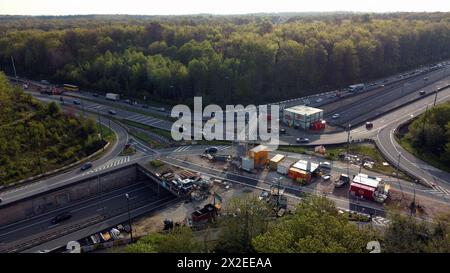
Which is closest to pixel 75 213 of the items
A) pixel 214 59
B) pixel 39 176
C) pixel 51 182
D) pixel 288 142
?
pixel 51 182

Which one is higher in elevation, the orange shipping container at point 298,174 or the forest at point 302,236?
the forest at point 302,236

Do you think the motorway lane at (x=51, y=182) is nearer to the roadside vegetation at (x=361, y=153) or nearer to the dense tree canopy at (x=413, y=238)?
the roadside vegetation at (x=361, y=153)

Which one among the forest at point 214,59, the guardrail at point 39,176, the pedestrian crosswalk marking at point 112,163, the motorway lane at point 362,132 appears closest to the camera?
the guardrail at point 39,176

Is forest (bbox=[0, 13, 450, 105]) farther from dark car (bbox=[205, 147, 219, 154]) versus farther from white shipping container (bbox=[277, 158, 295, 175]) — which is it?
white shipping container (bbox=[277, 158, 295, 175])

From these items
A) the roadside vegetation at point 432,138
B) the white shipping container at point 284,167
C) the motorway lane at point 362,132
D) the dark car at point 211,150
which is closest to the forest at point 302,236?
the white shipping container at point 284,167

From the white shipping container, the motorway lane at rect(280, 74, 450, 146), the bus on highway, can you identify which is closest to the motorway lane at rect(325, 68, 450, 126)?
the motorway lane at rect(280, 74, 450, 146)

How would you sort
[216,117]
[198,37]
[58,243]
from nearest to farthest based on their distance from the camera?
[58,243], [216,117], [198,37]
